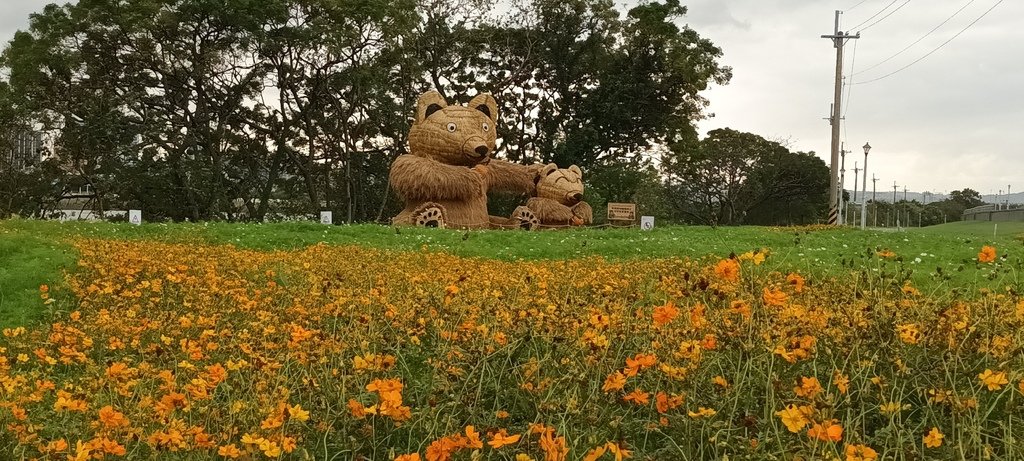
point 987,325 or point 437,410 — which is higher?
point 987,325

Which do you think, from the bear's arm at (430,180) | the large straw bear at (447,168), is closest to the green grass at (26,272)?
the bear's arm at (430,180)

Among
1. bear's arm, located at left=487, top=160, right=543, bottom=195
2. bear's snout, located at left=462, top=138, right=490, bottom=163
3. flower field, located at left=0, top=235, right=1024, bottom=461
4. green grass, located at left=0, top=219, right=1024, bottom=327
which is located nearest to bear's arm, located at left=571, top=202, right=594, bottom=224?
bear's arm, located at left=487, top=160, right=543, bottom=195

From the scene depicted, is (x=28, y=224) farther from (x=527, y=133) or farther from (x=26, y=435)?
(x=527, y=133)

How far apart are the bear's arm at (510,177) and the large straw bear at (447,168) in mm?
395

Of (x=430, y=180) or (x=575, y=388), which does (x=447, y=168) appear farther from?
(x=575, y=388)

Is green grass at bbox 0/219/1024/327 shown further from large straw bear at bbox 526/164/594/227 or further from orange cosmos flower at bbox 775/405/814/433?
orange cosmos flower at bbox 775/405/814/433

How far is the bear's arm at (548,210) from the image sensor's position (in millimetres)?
19141

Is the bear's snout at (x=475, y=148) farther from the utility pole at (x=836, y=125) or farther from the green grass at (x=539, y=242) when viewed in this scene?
the utility pole at (x=836, y=125)

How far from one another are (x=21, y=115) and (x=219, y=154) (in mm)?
6591

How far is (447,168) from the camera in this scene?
55.7 feet

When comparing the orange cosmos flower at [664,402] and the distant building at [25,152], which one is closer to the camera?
the orange cosmos flower at [664,402]

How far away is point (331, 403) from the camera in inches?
106

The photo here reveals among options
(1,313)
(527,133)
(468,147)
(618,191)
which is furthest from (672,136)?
(1,313)

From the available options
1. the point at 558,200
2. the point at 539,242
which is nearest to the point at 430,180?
the point at 558,200
